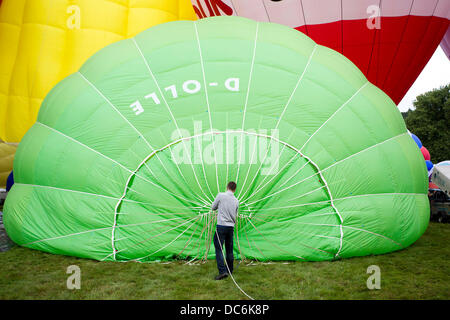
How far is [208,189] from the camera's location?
14.7 ft

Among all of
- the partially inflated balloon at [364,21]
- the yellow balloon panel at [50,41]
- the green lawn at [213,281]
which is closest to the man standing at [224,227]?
the green lawn at [213,281]

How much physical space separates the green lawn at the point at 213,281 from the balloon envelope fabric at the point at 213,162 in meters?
0.21

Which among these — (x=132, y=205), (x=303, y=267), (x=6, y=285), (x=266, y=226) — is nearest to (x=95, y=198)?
(x=132, y=205)

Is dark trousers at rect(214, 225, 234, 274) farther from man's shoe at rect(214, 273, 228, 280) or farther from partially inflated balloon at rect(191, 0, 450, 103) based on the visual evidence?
partially inflated balloon at rect(191, 0, 450, 103)

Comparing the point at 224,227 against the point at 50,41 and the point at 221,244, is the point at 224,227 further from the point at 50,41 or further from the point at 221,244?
the point at 50,41

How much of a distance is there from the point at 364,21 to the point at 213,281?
23.8 ft

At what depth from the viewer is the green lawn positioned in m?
3.55

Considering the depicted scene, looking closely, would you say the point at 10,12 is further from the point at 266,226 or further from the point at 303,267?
the point at 303,267

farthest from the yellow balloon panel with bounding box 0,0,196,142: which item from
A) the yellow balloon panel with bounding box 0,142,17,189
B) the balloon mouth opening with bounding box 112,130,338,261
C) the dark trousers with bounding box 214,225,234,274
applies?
the dark trousers with bounding box 214,225,234,274

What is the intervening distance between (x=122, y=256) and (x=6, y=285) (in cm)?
116

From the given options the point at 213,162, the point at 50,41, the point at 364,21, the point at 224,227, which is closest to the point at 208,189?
the point at 213,162

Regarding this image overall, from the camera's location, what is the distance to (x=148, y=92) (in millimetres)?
4855

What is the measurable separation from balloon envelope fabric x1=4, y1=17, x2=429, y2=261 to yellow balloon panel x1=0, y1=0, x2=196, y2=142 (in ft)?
10.2
